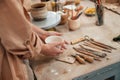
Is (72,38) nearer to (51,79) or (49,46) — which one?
(49,46)

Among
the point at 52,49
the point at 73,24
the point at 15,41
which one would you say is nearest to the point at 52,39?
the point at 52,49

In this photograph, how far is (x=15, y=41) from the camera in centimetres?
74

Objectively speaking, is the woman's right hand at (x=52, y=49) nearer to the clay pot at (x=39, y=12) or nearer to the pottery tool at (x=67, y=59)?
the pottery tool at (x=67, y=59)

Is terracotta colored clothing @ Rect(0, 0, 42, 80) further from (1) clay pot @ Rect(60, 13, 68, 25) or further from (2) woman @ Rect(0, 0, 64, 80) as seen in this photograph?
(1) clay pot @ Rect(60, 13, 68, 25)

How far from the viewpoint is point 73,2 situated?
1664 millimetres

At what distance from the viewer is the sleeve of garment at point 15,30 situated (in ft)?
2.32

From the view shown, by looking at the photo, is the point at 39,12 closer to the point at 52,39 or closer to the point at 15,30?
the point at 52,39

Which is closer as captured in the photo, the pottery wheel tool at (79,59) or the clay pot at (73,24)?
the pottery wheel tool at (79,59)

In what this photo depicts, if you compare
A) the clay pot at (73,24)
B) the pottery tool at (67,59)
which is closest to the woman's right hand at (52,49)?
the pottery tool at (67,59)

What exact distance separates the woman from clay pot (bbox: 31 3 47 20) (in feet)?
1.42

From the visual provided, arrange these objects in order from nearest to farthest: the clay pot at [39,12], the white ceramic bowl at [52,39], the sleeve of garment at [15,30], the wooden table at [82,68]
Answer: the sleeve of garment at [15,30], the wooden table at [82,68], the white ceramic bowl at [52,39], the clay pot at [39,12]

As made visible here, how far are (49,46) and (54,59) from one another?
0.29ft

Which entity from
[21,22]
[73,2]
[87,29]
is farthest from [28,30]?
[73,2]

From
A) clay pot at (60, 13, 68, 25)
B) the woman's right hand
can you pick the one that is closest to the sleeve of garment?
the woman's right hand
